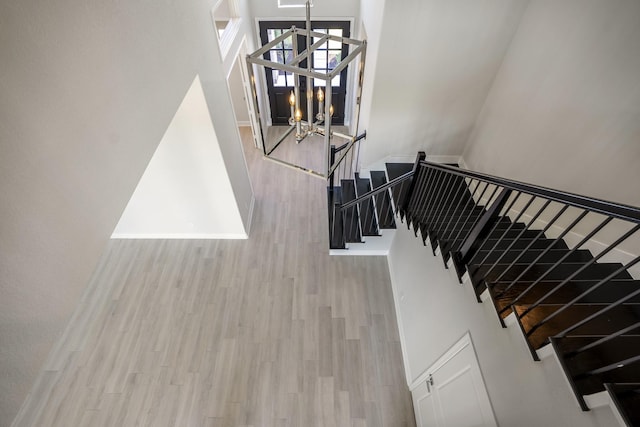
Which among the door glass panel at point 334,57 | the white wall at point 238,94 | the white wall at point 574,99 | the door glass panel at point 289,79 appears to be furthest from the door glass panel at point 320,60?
the white wall at point 574,99

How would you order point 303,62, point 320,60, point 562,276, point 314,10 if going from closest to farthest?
point 562,276 → point 314,10 → point 303,62 → point 320,60

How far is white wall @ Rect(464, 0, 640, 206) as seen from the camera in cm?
223

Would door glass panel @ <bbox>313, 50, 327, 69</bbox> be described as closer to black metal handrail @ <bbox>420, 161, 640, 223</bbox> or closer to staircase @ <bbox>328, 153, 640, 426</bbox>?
staircase @ <bbox>328, 153, 640, 426</bbox>

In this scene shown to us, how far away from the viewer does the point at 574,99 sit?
2637 mm

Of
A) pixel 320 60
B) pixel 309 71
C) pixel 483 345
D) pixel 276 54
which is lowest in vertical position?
pixel 483 345

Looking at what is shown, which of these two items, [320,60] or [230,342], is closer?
[230,342]

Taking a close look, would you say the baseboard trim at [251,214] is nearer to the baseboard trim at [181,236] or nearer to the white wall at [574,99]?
the baseboard trim at [181,236]

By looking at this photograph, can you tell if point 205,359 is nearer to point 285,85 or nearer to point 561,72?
point 561,72

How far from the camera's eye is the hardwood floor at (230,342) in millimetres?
2941

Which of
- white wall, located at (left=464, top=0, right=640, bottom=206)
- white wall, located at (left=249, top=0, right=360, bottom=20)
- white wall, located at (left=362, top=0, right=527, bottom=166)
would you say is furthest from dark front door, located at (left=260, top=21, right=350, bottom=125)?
white wall, located at (left=464, top=0, right=640, bottom=206)

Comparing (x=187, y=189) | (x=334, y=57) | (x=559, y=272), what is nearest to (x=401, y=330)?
(x=559, y=272)

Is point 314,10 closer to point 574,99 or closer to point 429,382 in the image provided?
point 574,99

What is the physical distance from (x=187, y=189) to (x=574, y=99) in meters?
4.13

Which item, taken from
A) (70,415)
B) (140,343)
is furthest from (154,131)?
(70,415)
